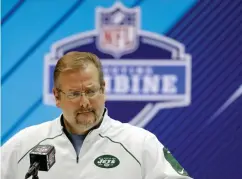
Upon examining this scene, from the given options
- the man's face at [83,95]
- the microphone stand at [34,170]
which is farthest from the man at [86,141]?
the microphone stand at [34,170]

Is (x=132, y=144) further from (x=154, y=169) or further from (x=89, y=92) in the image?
(x=89, y=92)

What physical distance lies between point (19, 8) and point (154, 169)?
1.89 meters

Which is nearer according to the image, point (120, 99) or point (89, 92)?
point (89, 92)

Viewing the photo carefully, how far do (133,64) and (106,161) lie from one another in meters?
1.39

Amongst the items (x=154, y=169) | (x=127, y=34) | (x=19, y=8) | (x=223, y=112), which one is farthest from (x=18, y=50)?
(x=154, y=169)

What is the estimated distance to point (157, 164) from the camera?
1.74 m

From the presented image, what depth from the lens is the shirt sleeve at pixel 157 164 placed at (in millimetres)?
1696

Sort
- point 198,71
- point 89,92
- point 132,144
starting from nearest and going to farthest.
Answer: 1. point 89,92
2. point 132,144
3. point 198,71

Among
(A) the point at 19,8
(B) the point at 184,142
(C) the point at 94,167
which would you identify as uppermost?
(A) the point at 19,8

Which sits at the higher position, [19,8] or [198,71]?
[19,8]

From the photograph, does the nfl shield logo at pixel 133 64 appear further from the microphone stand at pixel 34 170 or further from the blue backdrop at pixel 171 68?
the microphone stand at pixel 34 170

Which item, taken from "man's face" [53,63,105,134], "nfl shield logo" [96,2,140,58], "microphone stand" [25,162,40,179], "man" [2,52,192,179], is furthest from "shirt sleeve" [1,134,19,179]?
"nfl shield logo" [96,2,140,58]

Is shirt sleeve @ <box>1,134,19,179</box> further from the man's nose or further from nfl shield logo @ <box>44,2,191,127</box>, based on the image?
nfl shield logo @ <box>44,2,191,127</box>

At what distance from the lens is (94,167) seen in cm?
176
